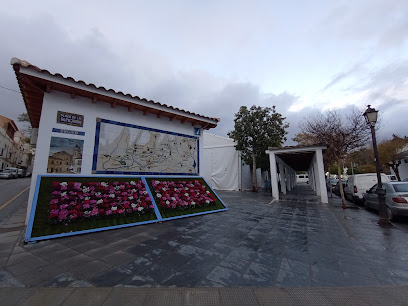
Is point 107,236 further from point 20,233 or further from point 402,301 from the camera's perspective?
point 402,301

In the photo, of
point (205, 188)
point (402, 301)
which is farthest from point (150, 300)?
point (205, 188)

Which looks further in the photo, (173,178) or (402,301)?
(173,178)

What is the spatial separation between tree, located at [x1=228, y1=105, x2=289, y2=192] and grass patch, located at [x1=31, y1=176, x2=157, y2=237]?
38.8 feet

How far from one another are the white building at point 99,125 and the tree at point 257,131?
8796mm

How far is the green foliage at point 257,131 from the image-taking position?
15062mm

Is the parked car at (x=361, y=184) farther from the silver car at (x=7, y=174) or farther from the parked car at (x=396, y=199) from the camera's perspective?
the silver car at (x=7, y=174)

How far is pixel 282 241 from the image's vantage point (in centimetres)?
405

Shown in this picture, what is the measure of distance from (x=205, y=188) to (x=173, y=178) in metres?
1.45

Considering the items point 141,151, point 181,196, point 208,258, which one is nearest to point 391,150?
point 181,196

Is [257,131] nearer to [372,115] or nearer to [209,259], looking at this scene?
[372,115]

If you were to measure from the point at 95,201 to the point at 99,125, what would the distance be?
2.32m

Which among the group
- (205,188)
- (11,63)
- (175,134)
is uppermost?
(11,63)

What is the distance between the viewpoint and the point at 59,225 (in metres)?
4.07

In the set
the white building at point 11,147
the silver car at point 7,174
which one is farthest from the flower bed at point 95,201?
the white building at point 11,147
